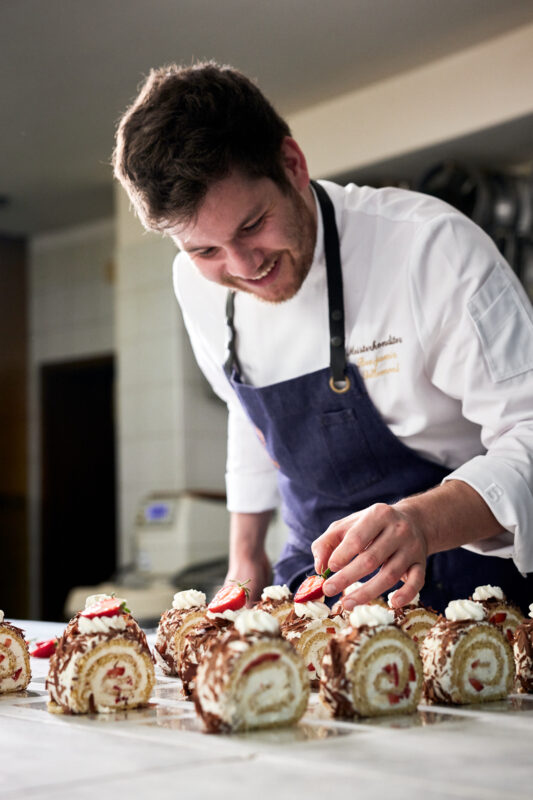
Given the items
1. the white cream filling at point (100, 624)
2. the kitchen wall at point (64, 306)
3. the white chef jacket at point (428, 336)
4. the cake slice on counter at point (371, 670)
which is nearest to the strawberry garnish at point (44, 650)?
the white cream filling at point (100, 624)

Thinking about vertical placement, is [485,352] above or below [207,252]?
below

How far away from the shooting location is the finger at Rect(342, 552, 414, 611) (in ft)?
4.61

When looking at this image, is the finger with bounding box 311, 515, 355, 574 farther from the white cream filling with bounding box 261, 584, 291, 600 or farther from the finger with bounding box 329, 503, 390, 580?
the white cream filling with bounding box 261, 584, 291, 600

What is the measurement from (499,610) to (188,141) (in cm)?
88

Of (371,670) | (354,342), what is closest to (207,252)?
(354,342)

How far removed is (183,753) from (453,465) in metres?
0.95

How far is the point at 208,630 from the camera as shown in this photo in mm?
1487

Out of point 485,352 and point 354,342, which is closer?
point 485,352

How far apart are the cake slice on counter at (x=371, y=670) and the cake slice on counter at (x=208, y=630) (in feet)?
0.68

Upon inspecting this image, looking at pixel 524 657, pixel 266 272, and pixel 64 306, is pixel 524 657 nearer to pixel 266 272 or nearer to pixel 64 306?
pixel 266 272

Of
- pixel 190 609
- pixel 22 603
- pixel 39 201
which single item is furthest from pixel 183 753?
pixel 22 603

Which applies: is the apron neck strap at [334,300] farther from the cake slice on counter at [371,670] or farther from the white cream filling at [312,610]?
the cake slice on counter at [371,670]

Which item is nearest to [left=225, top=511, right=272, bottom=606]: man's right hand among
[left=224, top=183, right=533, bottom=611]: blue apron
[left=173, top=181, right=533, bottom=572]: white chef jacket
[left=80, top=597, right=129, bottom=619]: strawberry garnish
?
[left=224, top=183, right=533, bottom=611]: blue apron

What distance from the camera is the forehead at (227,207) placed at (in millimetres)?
1679
